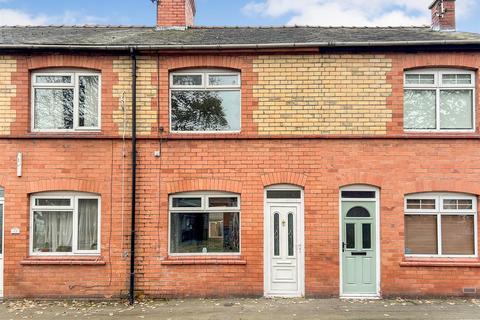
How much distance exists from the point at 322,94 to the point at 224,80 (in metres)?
2.40

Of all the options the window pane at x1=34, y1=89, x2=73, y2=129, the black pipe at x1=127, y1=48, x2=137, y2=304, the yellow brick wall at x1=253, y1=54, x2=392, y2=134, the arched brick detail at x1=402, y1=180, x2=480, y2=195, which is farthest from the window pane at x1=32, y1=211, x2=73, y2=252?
the arched brick detail at x1=402, y1=180, x2=480, y2=195

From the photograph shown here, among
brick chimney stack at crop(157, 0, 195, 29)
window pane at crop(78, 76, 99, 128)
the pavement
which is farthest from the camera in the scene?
brick chimney stack at crop(157, 0, 195, 29)

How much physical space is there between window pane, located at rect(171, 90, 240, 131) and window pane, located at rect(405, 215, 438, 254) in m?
4.86

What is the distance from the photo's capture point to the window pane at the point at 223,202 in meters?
10.6

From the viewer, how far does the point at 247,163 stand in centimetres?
1046

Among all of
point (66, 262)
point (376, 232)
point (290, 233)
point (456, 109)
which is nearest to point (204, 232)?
point (290, 233)

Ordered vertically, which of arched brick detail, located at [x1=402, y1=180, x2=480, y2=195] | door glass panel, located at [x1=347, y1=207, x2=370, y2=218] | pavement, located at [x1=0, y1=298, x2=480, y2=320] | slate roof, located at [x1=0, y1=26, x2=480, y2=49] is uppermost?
slate roof, located at [x1=0, y1=26, x2=480, y2=49]

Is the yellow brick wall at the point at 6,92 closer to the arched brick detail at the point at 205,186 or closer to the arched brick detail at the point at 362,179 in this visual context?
the arched brick detail at the point at 205,186

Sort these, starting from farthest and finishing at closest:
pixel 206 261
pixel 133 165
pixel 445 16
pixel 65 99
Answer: pixel 445 16 → pixel 65 99 → pixel 133 165 → pixel 206 261

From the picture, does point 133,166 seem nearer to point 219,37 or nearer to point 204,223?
point 204,223

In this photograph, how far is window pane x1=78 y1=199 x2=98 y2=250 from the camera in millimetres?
10516

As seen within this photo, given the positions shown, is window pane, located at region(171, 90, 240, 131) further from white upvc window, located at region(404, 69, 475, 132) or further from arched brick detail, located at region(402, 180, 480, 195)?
arched brick detail, located at region(402, 180, 480, 195)

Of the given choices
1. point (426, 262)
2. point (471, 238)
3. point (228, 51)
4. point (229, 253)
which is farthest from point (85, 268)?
point (471, 238)

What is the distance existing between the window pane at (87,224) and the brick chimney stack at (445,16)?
1035cm
